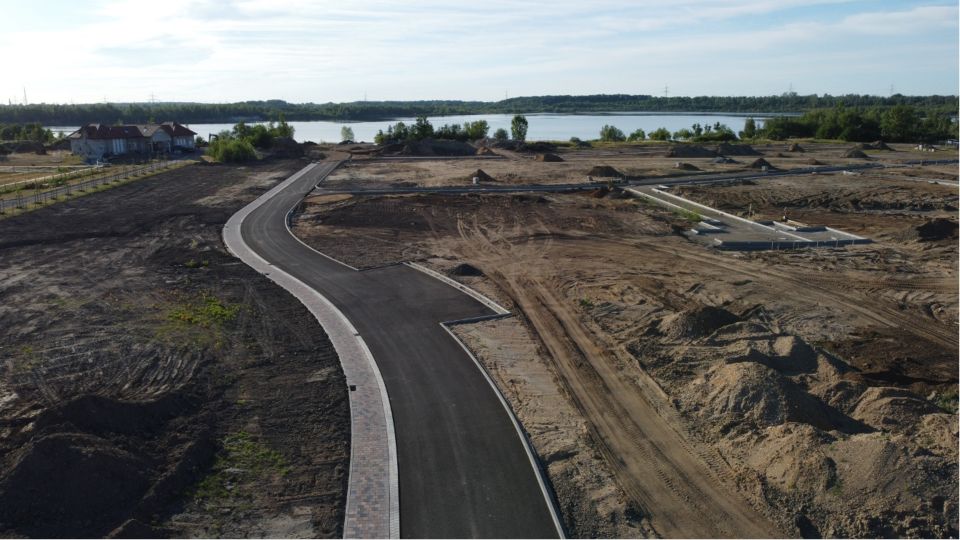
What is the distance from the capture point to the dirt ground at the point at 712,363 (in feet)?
37.3

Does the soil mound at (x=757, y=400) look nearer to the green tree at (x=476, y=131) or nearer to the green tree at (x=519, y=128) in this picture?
the green tree at (x=476, y=131)

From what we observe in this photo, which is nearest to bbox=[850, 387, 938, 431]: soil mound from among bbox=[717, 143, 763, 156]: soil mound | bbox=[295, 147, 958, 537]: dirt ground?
bbox=[295, 147, 958, 537]: dirt ground

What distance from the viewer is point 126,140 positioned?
73.2 m

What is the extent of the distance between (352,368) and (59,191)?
37.1m

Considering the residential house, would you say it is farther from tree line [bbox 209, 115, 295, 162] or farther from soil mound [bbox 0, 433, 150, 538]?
soil mound [bbox 0, 433, 150, 538]

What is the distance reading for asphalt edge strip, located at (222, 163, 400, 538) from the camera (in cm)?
1098

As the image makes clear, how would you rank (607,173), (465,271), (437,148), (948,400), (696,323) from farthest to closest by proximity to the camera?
(437,148)
(607,173)
(465,271)
(696,323)
(948,400)

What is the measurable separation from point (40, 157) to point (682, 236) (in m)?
72.0

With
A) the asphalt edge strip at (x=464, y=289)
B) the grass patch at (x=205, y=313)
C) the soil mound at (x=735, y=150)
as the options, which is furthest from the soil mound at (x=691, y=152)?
the grass patch at (x=205, y=313)

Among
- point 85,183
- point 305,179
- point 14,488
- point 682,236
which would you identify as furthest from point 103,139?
point 14,488

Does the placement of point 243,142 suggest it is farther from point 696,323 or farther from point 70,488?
point 70,488

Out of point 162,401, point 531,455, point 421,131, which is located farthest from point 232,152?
point 531,455

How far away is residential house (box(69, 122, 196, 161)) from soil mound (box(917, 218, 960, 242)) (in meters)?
71.9

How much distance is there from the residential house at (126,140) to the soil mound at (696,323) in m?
68.1
